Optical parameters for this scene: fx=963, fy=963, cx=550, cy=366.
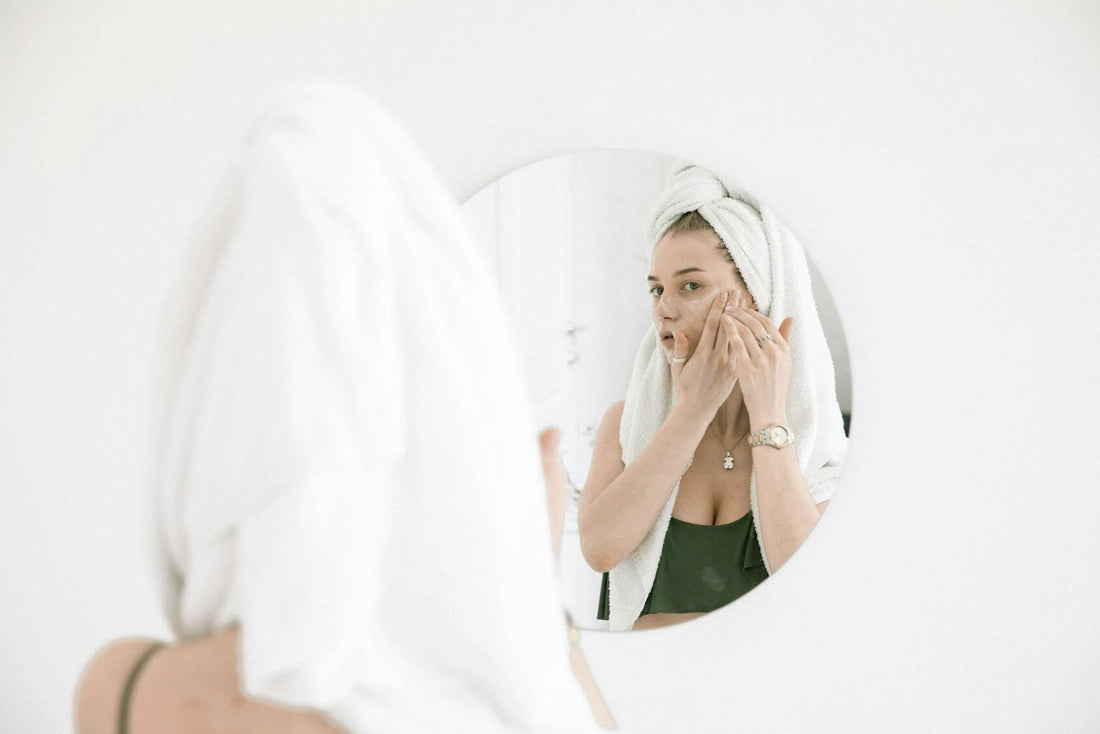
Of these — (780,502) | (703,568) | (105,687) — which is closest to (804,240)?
(780,502)

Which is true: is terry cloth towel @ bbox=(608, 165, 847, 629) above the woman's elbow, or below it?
above

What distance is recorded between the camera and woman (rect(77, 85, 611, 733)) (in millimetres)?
637

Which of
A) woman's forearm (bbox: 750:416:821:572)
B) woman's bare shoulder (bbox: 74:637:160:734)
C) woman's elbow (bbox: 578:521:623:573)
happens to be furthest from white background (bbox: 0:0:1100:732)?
woman's bare shoulder (bbox: 74:637:160:734)

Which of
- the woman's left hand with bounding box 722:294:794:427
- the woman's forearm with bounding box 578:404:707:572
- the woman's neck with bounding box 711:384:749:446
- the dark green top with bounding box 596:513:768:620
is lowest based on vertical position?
the dark green top with bounding box 596:513:768:620

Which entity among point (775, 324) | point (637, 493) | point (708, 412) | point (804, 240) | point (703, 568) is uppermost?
point (804, 240)

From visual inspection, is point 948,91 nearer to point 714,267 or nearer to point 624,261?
point 714,267

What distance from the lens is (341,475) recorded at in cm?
64

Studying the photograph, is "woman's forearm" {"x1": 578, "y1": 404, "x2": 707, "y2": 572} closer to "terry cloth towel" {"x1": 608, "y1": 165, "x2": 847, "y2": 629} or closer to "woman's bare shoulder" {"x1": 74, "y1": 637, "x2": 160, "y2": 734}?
"terry cloth towel" {"x1": 608, "y1": 165, "x2": 847, "y2": 629}

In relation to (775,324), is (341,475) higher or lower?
lower

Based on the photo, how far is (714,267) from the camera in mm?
1429

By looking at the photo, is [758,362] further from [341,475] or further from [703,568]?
[341,475]

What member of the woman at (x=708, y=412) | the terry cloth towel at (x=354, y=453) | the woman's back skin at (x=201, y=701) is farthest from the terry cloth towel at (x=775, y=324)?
the woman's back skin at (x=201, y=701)

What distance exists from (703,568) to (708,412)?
9.7 inches

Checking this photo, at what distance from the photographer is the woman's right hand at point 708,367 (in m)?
1.42
